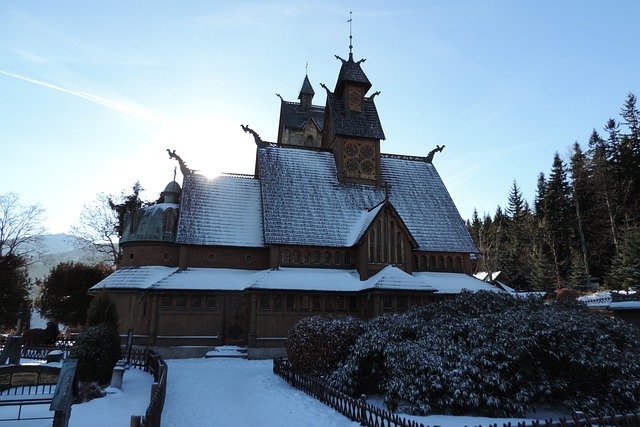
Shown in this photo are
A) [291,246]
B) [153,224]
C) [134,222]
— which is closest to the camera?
[291,246]

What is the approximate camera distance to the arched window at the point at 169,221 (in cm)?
2802

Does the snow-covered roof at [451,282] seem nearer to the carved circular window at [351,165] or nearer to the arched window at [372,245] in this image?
the arched window at [372,245]

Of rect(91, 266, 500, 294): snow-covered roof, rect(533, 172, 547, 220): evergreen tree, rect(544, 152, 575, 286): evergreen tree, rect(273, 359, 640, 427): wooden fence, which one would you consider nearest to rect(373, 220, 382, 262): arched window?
rect(91, 266, 500, 294): snow-covered roof

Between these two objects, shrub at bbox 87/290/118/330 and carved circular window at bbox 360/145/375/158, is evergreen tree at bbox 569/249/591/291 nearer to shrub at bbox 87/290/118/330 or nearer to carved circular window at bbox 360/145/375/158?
carved circular window at bbox 360/145/375/158

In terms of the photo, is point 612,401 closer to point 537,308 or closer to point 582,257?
point 537,308

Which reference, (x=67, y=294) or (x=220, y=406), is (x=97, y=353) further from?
(x=67, y=294)

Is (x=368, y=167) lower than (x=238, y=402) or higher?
higher

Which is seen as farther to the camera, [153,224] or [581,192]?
[581,192]

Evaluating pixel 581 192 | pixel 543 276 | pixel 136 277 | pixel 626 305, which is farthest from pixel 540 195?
pixel 136 277

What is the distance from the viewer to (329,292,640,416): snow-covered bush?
1093 cm

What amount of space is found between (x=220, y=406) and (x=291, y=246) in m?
16.0

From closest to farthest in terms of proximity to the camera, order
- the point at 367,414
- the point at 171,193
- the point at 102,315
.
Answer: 1. the point at 367,414
2. the point at 102,315
3. the point at 171,193

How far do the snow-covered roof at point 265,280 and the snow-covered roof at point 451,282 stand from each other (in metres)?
0.07

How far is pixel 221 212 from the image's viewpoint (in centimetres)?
2944
